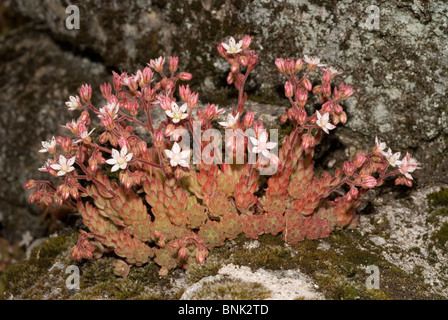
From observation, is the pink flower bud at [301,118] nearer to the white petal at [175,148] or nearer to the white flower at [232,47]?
the white flower at [232,47]

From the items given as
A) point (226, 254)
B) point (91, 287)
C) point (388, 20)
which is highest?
point (388, 20)

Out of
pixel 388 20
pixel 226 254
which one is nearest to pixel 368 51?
pixel 388 20

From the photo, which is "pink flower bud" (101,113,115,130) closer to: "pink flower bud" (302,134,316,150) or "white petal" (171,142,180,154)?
"white petal" (171,142,180,154)

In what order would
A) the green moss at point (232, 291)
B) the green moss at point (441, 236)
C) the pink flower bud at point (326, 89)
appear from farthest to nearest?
1. the green moss at point (441, 236)
2. the pink flower bud at point (326, 89)
3. the green moss at point (232, 291)

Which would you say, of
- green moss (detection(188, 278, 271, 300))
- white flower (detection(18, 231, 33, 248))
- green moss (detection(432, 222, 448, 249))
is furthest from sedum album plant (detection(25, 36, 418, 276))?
white flower (detection(18, 231, 33, 248))

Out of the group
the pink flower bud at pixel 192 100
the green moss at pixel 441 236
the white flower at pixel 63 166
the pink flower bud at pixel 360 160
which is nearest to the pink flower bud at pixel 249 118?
the pink flower bud at pixel 192 100

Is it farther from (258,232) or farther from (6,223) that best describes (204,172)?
(6,223)
